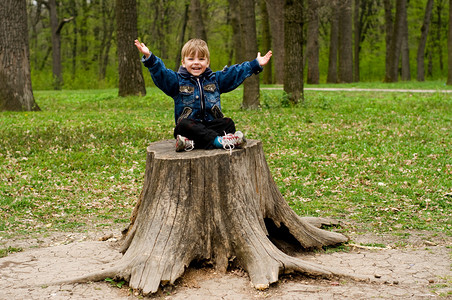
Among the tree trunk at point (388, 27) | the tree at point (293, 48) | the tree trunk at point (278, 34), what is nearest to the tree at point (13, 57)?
the tree at point (293, 48)

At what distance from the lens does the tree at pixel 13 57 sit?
610 inches

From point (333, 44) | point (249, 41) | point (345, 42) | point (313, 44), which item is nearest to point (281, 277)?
point (249, 41)

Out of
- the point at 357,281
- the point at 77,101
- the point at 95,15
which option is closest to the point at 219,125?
the point at 357,281

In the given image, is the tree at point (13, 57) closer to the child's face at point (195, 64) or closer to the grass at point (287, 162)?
the grass at point (287, 162)

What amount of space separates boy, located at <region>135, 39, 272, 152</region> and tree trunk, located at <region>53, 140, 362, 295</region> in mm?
238

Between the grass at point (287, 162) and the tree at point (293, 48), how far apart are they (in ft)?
1.90

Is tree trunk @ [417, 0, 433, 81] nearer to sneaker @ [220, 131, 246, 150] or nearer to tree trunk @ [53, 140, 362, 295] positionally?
sneaker @ [220, 131, 246, 150]

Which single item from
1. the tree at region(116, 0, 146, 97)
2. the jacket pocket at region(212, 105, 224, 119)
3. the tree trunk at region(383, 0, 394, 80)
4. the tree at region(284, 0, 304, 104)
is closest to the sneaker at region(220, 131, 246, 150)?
the jacket pocket at region(212, 105, 224, 119)

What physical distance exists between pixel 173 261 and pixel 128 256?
53cm

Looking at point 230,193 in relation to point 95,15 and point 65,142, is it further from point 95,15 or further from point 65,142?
point 95,15

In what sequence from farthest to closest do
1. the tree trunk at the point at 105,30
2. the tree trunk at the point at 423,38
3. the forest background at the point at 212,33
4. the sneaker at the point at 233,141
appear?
the tree trunk at the point at 105,30, the forest background at the point at 212,33, the tree trunk at the point at 423,38, the sneaker at the point at 233,141

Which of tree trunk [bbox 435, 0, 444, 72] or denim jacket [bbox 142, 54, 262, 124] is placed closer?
denim jacket [bbox 142, 54, 262, 124]

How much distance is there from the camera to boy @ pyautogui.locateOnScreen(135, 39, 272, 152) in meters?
5.21

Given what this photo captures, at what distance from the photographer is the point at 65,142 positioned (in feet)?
37.6
